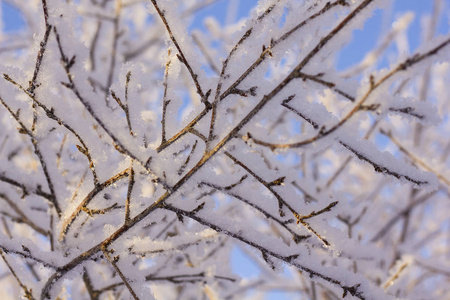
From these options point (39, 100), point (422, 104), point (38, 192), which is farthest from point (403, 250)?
point (39, 100)

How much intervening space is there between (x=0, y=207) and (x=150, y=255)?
33.6 inches

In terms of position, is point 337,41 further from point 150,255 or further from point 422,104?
point 150,255

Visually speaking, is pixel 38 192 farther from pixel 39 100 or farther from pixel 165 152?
pixel 165 152

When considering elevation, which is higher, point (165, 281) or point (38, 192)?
point (38, 192)

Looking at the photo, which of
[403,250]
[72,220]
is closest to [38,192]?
[72,220]

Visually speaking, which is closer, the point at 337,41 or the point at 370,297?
the point at 337,41

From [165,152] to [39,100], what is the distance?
0.38 m

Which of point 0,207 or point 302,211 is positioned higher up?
point 0,207

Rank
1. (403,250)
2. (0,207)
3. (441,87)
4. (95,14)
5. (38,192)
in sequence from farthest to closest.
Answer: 1. (441,87)
2. (403,250)
3. (95,14)
4. (0,207)
5. (38,192)

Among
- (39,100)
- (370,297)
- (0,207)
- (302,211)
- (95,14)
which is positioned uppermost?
(95,14)

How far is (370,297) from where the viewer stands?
100 cm

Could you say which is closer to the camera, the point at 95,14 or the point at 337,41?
the point at 337,41

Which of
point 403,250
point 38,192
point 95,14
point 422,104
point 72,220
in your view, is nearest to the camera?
point 422,104

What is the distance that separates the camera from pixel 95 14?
2697 millimetres
